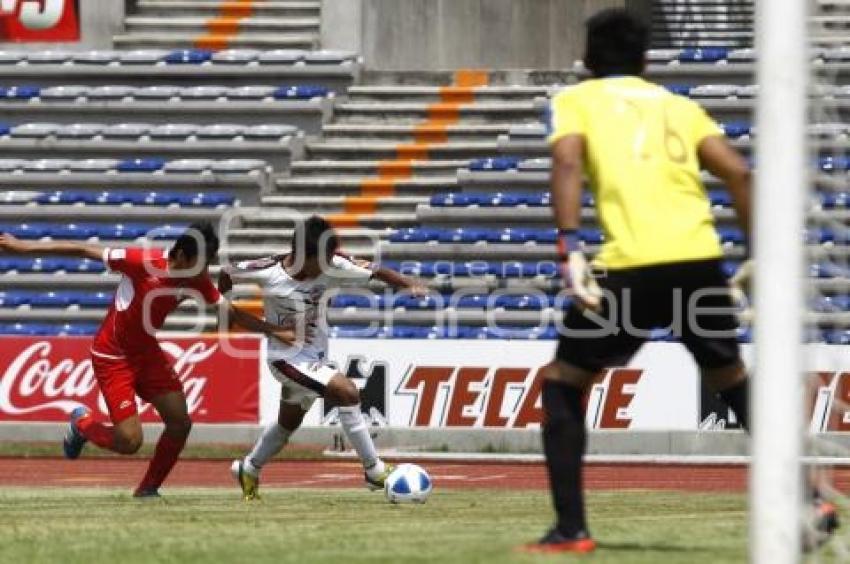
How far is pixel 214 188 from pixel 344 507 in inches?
605

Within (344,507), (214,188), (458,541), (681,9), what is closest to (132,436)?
(344,507)

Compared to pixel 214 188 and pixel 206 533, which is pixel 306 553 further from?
pixel 214 188

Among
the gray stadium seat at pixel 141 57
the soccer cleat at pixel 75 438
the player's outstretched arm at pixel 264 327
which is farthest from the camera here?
the gray stadium seat at pixel 141 57

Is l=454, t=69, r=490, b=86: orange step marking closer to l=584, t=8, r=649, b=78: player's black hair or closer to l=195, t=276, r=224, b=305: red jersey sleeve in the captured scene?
l=195, t=276, r=224, b=305: red jersey sleeve

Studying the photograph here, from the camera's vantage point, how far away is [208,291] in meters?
16.0

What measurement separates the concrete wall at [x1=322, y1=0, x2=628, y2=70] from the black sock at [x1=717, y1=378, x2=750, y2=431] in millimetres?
22145

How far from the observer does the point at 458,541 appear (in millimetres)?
9914

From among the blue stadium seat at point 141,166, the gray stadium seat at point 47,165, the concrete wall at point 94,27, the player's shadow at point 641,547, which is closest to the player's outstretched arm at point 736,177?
the player's shadow at point 641,547

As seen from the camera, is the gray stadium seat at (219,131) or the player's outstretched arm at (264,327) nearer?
the player's outstretched arm at (264,327)

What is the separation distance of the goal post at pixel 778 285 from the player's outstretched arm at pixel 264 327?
27.1ft

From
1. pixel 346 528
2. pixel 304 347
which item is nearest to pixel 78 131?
pixel 304 347

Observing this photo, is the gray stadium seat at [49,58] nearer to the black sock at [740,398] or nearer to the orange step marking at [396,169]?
the orange step marking at [396,169]

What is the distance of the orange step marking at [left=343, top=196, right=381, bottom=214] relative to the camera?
94.8 feet

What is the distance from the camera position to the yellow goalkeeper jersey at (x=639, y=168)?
29.4ft
